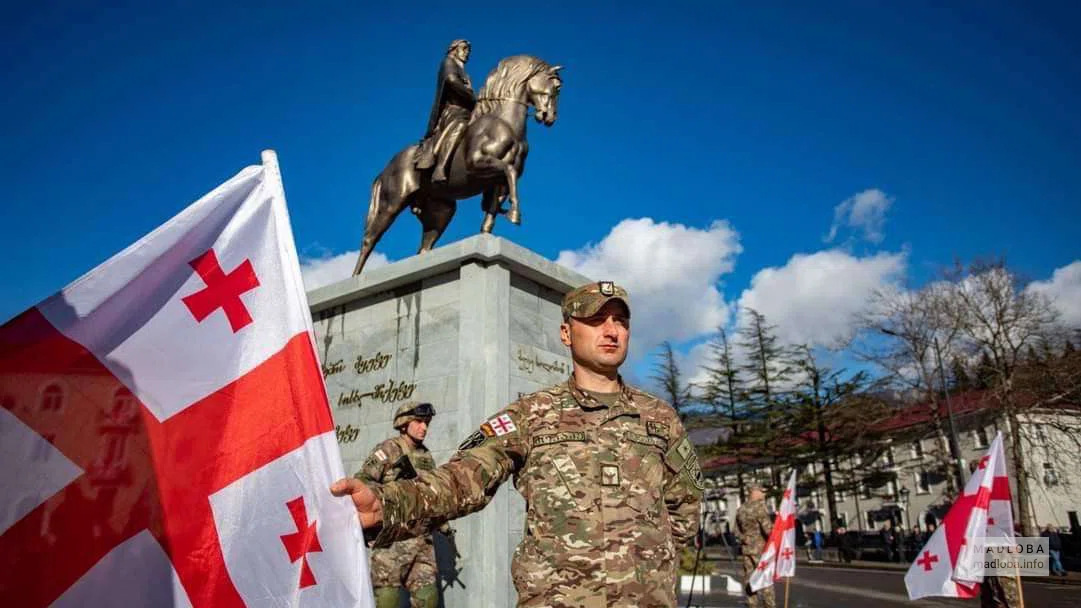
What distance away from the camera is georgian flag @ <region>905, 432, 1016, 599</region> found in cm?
702

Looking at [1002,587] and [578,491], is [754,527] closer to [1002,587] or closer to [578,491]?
[1002,587]

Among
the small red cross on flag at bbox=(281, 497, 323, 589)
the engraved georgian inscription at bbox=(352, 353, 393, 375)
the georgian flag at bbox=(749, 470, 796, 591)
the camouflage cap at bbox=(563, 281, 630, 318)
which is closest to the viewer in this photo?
the small red cross on flag at bbox=(281, 497, 323, 589)

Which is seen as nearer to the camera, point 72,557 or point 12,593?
point 12,593

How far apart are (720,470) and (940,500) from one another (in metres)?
13.3

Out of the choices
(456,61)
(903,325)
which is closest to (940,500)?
(903,325)

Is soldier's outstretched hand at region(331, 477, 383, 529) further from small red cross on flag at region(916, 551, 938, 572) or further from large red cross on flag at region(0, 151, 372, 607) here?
small red cross on flag at region(916, 551, 938, 572)

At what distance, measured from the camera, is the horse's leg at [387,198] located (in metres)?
8.95

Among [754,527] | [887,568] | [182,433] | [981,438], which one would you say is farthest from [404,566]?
[981,438]

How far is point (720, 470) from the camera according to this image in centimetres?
4803

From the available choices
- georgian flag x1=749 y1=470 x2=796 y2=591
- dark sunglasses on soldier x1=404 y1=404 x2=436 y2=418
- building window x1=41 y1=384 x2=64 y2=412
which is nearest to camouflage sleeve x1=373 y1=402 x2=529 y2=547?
building window x1=41 y1=384 x2=64 y2=412

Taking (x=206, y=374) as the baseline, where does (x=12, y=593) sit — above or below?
below

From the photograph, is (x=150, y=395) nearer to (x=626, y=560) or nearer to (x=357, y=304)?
(x=626, y=560)

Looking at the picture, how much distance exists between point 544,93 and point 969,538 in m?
6.53

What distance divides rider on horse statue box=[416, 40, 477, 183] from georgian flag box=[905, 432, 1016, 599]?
21.5 feet
